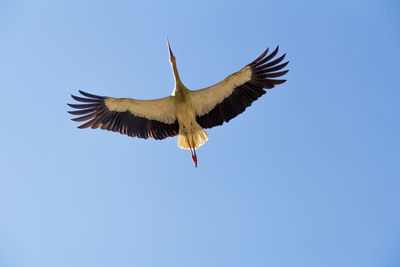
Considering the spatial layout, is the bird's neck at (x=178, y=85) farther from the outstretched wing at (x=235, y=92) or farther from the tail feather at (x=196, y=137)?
the tail feather at (x=196, y=137)

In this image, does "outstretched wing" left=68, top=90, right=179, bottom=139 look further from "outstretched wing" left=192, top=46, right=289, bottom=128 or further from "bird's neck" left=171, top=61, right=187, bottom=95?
"outstretched wing" left=192, top=46, right=289, bottom=128

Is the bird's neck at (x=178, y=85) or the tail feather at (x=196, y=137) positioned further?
the tail feather at (x=196, y=137)

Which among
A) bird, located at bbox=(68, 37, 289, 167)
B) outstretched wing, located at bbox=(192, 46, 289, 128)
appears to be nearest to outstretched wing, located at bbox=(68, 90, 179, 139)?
bird, located at bbox=(68, 37, 289, 167)

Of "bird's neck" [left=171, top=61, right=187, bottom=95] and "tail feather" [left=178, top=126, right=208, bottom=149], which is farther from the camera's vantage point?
"tail feather" [left=178, top=126, right=208, bottom=149]

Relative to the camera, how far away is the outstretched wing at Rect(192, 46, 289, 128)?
27.3 ft

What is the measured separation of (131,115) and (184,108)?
1.25 m

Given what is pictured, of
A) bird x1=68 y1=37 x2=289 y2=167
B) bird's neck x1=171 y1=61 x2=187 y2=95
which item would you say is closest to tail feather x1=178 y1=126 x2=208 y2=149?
bird x1=68 y1=37 x2=289 y2=167

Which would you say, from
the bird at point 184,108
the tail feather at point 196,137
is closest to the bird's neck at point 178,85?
the bird at point 184,108

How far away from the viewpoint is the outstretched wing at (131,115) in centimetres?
855

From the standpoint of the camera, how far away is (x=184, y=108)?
8.62 m

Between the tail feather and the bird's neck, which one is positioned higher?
the bird's neck

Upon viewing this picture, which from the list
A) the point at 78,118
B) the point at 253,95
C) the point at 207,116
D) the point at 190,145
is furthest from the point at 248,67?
the point at 78,118

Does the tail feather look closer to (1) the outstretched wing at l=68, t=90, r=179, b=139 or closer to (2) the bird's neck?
(1) the outstretched wing at l=68, t=90, r=179, b=139

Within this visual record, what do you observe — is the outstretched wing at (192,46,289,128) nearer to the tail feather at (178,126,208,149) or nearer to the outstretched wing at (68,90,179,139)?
the tail feather at (178,126,208,149)
